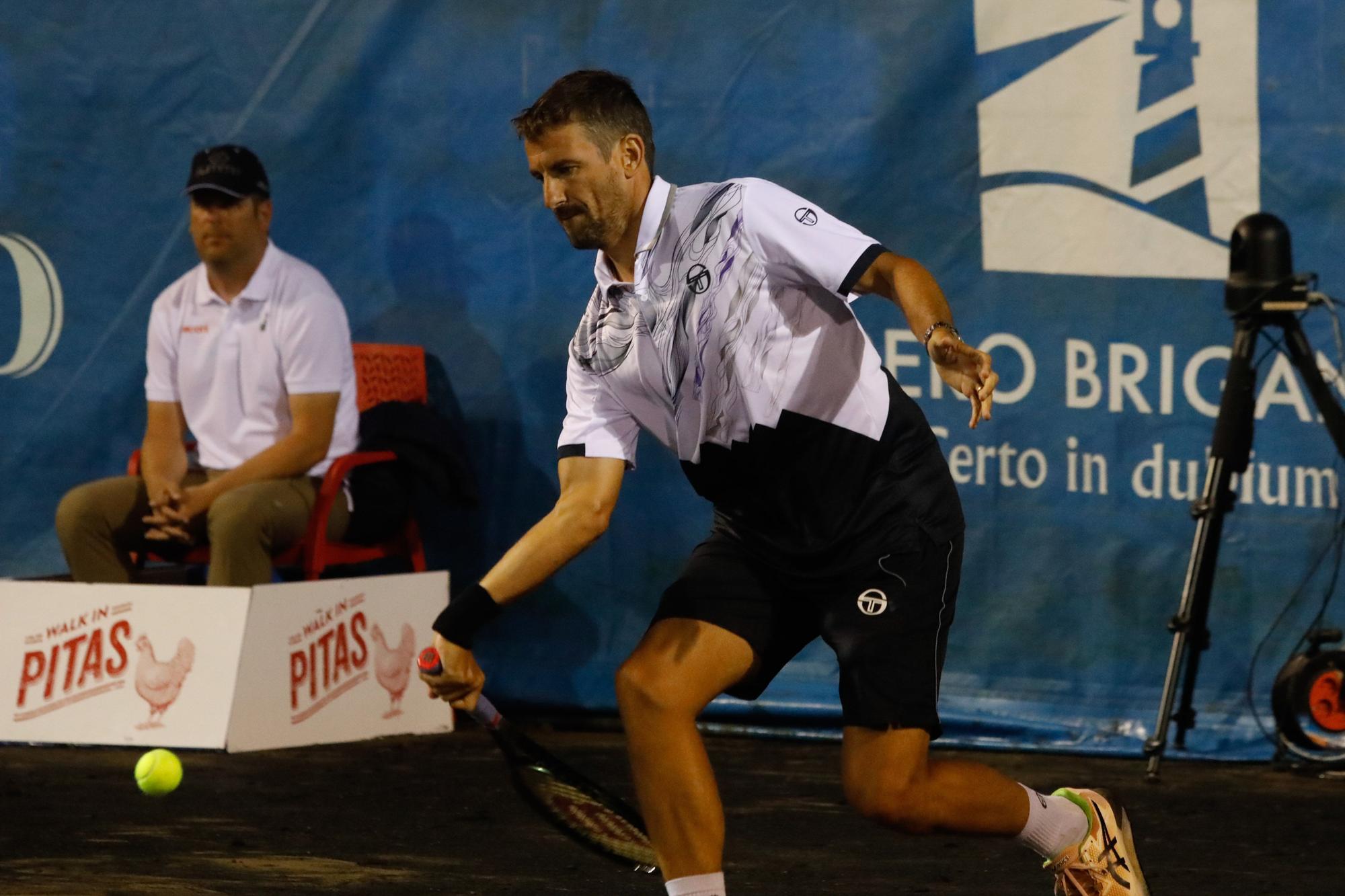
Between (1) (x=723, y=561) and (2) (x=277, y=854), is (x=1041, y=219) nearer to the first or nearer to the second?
(1) (x=723, y=561)

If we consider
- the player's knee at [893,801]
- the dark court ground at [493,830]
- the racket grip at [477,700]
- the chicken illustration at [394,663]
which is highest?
the racket grip at [477,700]

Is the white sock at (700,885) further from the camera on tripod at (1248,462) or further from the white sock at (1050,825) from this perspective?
the camera on tripod at (1248,462)

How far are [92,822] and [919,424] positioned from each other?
102 inches

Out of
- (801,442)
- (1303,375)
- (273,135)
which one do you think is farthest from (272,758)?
(1303,375)

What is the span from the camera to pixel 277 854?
470 cm

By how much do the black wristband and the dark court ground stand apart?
1058 millimetres

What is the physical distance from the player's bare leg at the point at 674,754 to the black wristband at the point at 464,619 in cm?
28

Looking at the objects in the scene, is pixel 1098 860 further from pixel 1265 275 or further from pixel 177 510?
pixel 177 510

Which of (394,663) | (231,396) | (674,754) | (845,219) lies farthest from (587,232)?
(231,396)

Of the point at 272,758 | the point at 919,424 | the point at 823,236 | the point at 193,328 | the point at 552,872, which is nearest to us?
the point at 823,236

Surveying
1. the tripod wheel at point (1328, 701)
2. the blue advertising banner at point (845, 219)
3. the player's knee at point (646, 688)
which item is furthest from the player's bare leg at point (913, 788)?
the blue advertising banner at point (845, 219)

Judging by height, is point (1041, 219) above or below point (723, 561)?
above

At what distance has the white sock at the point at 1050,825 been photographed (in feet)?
12.3

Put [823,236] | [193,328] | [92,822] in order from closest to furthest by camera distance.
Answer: [823,236] < [92,822] < [193,328]
